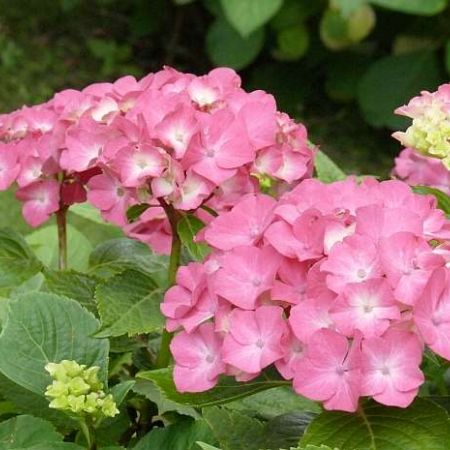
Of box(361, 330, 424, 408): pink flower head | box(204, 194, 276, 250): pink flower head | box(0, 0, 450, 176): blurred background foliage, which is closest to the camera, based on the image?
box(361, 330, 424, 408): pink flower head

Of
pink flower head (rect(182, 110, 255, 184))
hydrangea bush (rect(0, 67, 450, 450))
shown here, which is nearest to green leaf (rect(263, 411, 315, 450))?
hydrangea bush (rect(0, 67, 450, 450))

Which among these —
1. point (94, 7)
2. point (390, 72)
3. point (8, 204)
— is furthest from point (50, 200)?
point (94, 7)

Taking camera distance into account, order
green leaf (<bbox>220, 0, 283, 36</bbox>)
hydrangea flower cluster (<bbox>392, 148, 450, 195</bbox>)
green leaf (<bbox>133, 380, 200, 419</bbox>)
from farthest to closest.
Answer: green leaf (<bbox>220, 0, 283, 36</bbox>) → hydrangea flower cluster (<bbox>392, 148, 450, 195</bbox>) → green leaf (<bbox>133, 380, 200, 419</bbox>)

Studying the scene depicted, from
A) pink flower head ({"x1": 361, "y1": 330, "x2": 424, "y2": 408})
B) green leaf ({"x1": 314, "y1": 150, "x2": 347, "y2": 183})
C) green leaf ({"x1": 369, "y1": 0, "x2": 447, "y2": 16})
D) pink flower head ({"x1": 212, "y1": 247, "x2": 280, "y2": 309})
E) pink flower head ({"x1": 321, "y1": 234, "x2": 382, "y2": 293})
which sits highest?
pink flower head ({"x1": 321, "y1": 234, "x2": 382, "y2": 293})

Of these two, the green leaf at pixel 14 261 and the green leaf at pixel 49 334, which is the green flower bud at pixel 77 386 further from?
the green leaf at pixel 14 261

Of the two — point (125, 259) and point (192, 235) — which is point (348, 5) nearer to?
point (125, 259)

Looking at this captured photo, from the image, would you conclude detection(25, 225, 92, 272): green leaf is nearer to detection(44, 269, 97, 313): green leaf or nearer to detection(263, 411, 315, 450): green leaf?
detection(44, 269, 97, 313): green leaf

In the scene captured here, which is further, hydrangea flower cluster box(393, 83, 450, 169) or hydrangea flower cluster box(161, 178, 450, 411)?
hydrangea flower cluster box(393, 83, 450, 169)
